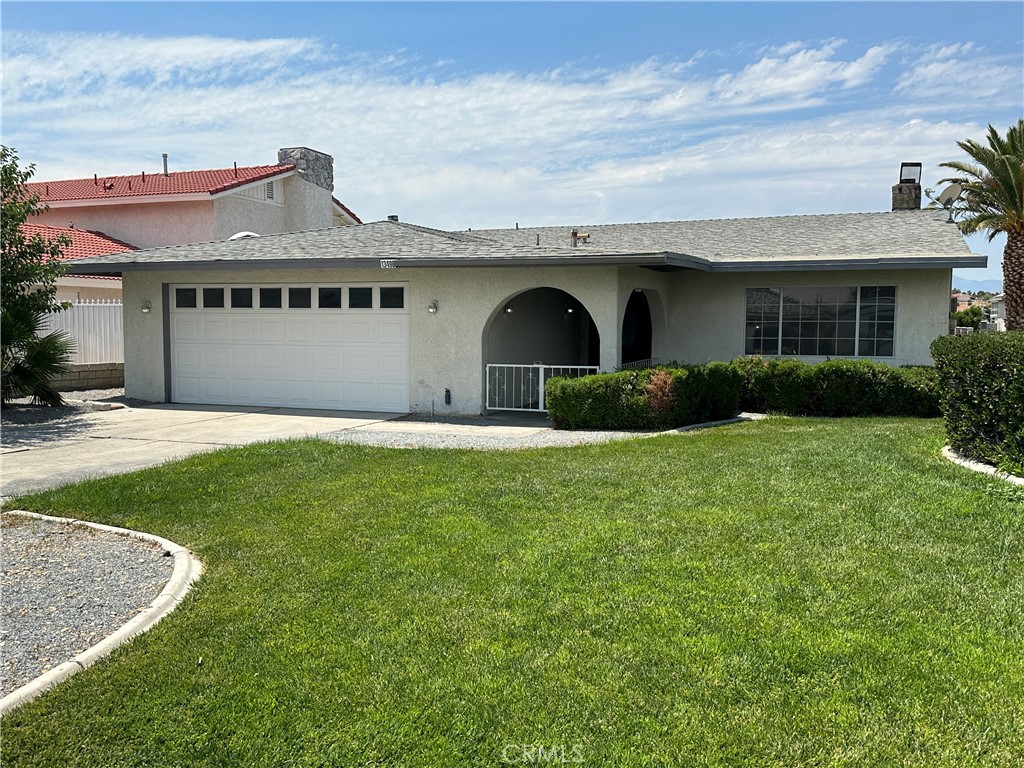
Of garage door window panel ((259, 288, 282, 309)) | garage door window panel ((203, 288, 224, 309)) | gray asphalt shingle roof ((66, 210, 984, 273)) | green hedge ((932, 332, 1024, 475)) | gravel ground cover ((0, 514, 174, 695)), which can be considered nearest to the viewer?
gravel ground cover ((0, 514, 174, 695))

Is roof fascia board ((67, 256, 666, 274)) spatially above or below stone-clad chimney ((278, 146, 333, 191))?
below

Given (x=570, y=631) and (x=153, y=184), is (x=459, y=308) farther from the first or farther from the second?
(x=153, y=184)

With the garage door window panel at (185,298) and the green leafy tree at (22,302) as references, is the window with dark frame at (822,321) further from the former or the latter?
the green leafy tree at (22,302)

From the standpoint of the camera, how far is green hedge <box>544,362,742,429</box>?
1221cm

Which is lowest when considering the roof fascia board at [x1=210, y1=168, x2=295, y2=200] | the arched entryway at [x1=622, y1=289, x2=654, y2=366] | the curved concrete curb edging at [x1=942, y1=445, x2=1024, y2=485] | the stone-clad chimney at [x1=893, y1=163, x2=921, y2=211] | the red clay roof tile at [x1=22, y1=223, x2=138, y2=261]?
the curved concrete curb edging at [x1=942, y1=445, x2=1024, y2=485]

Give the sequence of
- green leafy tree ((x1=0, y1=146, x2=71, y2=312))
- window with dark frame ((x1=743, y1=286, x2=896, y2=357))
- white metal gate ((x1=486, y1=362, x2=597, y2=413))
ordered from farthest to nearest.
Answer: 1. window with dark frame ((x1=743, y1=286, x2=896, y2=357))
2. white metal gate ((x1=486, y1=362, x2=597, y2=413))
3. green leafy tree ((x1=0, y1=146, x2=71, y2=312))

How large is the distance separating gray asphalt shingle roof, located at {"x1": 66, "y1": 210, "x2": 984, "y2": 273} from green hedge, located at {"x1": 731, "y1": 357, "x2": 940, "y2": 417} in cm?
215

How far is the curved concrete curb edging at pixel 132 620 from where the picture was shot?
378 cm

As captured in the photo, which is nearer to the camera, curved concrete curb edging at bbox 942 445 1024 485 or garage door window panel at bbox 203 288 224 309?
curved concrete curb edging at bbox 942 445 1024 485

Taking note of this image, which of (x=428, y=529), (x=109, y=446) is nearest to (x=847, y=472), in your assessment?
(x=428, y=529)

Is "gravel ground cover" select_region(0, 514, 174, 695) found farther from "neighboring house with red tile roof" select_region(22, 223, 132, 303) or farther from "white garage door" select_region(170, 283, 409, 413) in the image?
"neighboring house with red tile roof" select_region(22, 223, 132, 303)

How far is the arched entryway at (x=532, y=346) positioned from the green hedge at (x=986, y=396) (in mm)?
5863

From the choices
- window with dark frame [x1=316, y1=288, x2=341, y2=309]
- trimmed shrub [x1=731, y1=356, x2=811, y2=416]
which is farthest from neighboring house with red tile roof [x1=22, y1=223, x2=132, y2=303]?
trimmed shrub [x1=731, y1=356, x2=811, y2=416]

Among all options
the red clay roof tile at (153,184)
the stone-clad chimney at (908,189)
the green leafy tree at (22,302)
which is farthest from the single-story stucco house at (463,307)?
the red clay roof tile at (153,184)
